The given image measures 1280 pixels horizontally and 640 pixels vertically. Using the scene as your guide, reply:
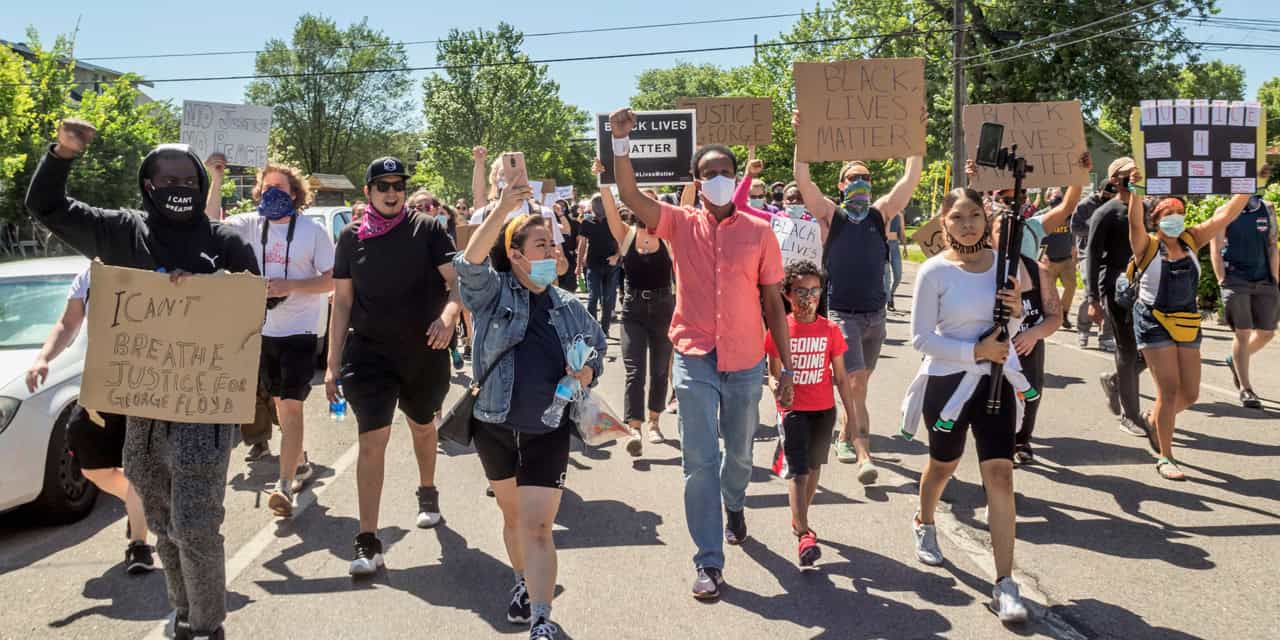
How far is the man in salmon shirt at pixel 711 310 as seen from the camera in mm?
4641

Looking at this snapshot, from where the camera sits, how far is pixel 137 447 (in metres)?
3.85

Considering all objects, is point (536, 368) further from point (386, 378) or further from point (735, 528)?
point (735, 528)

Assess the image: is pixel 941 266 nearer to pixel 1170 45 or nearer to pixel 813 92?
pixel 813 92

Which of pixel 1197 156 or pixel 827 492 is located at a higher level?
pixel 1197 156

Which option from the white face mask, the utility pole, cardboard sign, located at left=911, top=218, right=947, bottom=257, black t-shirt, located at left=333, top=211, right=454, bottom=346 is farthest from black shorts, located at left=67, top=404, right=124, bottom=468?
the utility pole

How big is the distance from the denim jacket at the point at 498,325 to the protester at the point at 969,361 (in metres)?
1.53

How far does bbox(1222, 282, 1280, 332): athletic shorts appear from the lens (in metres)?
8.69

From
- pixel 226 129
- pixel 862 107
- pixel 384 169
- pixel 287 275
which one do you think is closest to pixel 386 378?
pixel 384 169

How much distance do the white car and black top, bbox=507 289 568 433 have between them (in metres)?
2.91

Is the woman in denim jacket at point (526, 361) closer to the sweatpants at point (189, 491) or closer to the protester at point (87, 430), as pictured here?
the sweatpants at point (189, 491)

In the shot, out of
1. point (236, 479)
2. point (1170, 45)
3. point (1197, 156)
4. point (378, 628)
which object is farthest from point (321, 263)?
point (1170, 45)

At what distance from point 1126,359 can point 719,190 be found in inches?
172

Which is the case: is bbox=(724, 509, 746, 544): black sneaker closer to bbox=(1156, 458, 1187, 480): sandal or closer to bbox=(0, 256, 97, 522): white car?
bbox=(1156, 458, 1187, 480): sandal

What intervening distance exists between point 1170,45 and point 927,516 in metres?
34.8
